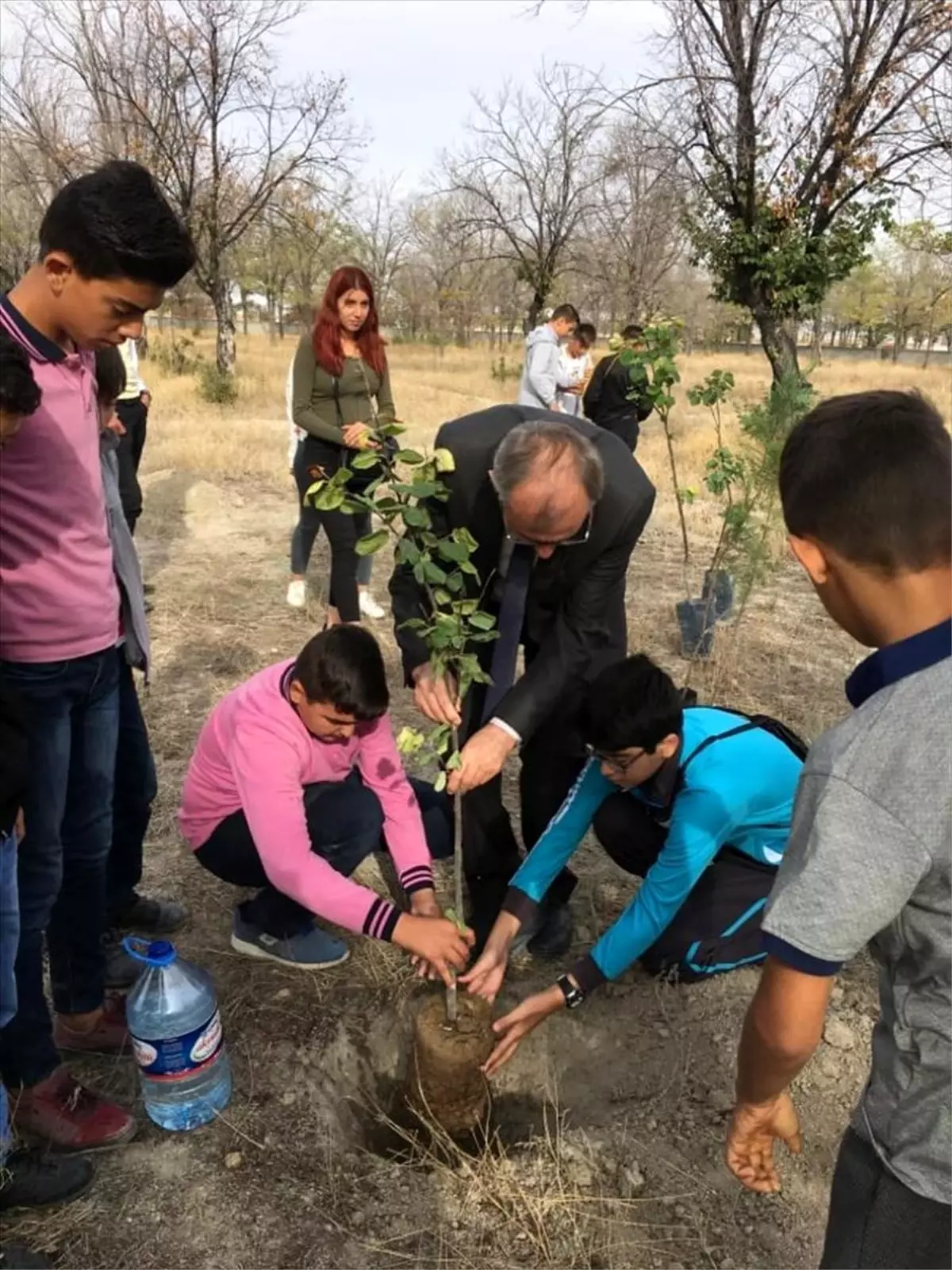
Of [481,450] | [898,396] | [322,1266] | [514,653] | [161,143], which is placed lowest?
[322,1266]

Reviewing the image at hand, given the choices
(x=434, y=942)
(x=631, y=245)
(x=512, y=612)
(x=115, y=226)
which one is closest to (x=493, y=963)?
(x=434, y=942)

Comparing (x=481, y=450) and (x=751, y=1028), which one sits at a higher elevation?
(x=481, y=450)

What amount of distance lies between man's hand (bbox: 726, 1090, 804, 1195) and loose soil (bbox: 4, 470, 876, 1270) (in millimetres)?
680

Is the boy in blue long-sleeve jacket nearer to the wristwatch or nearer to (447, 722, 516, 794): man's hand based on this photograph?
the wristwatch

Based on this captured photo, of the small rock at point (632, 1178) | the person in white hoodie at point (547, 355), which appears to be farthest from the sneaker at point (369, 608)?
the small rock at point (632, 1178)

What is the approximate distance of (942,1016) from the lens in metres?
1.04

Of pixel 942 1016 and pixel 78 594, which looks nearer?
pixel 942 1016

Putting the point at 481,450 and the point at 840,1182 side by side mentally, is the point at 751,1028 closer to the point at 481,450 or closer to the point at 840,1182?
the point at 840,1182

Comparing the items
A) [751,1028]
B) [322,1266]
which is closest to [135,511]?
[322,1266]

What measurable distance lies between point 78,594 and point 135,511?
3108 mm

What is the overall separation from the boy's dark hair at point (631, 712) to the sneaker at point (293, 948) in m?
0.98

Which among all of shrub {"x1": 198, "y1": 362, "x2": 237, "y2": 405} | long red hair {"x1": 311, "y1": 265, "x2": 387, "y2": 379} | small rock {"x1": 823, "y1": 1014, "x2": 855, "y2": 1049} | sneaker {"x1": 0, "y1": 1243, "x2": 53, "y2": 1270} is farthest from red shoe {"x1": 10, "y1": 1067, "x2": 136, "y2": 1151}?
shrub {"x1": 198, "y1": 362, "x2": 237, "y2": 405}

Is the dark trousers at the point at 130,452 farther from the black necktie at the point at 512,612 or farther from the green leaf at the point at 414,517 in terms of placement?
the green leaf at the point at 414,517

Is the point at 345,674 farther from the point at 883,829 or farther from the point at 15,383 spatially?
the point at 883,829
